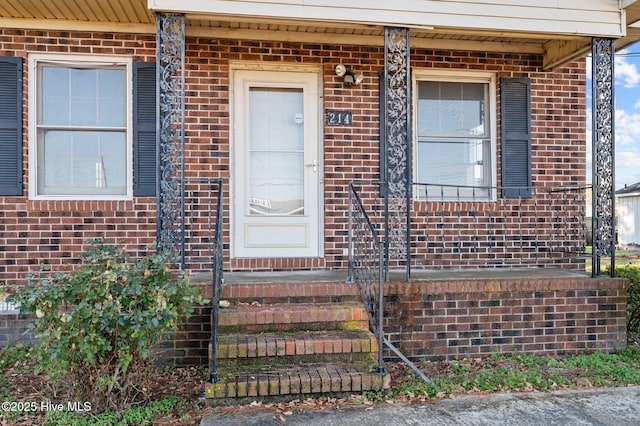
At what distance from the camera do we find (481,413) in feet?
11.3

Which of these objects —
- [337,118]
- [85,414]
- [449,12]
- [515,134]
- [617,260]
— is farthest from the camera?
[617,260]

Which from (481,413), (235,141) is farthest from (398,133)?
(481,413)

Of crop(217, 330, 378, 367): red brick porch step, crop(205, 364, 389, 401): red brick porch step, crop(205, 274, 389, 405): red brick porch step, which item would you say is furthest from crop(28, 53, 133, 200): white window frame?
crop(205, 364, 389, 401): red brick porch step

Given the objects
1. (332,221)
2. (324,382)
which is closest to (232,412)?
(324,382)

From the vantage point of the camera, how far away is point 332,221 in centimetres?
546

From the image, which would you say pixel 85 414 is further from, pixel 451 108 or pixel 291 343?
pixel 451 108

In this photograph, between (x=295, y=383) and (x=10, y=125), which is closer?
(x=295, y=383)

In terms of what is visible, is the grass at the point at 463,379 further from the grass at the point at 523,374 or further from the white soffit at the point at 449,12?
the white soffit at the point at 449,12

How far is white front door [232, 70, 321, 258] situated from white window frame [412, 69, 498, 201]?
110cm

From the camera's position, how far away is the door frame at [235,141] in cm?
535

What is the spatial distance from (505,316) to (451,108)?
7.99ft

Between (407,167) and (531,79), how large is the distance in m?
2.28

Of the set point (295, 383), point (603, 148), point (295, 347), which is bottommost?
point (295, 383)

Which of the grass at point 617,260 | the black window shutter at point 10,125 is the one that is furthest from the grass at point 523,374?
the black window shutter at point 10,125
